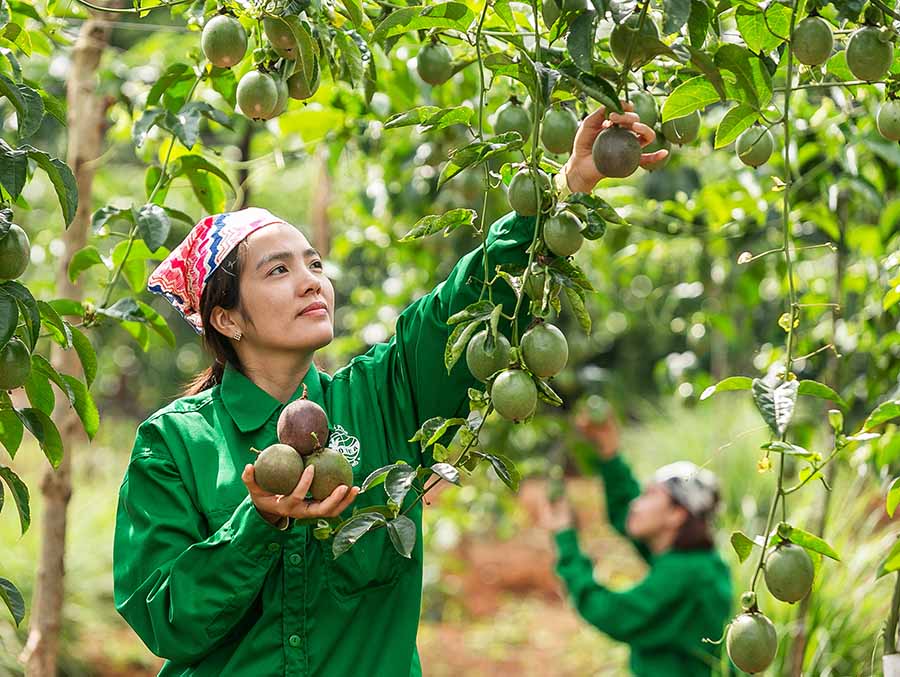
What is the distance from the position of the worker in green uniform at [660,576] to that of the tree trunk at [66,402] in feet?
5.11

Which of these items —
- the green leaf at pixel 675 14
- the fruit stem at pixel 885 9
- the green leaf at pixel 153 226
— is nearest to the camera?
the green leaf at pixel 675 14

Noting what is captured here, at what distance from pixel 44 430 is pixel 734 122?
36.9 inches

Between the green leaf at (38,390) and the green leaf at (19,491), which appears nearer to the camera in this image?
the green leaf at (19,491)

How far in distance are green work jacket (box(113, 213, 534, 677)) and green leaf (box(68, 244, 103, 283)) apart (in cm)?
37

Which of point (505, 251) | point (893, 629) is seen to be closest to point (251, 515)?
point (505, 251)

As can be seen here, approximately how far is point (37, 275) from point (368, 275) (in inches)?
137

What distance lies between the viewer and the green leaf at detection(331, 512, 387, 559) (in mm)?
1209

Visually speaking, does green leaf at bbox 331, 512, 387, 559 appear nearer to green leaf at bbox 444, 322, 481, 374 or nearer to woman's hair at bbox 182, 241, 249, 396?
green leaf at bbox 444, 322, 481, 374

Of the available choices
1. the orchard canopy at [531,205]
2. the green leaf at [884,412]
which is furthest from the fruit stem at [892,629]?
the green leaf at [884,412]

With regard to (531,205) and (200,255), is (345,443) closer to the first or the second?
(200,255)

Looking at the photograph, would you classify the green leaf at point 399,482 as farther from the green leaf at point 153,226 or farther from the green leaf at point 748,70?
the green leaf at point 153,226

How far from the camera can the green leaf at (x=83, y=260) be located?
1868mm

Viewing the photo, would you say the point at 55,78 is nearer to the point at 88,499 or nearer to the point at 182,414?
the point at 182,414

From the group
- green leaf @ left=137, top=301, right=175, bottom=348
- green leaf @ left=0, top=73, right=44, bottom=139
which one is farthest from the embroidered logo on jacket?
green leaf @ left=0, top=73, right=44, bottom=139
